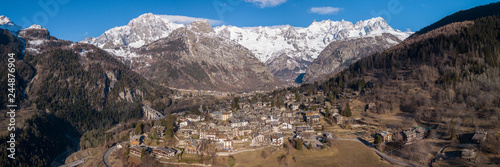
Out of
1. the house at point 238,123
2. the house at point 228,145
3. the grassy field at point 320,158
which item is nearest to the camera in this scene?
the grassy field at point 320,158

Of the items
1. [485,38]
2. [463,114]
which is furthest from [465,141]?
[485,38]

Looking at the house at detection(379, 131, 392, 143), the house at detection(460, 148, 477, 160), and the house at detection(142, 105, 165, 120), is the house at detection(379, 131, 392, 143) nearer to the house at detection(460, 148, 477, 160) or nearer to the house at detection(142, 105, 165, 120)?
the house at detection(460, 148, 477, 160)

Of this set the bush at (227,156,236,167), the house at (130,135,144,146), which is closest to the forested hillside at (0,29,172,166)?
the house at (130,135,144,146)

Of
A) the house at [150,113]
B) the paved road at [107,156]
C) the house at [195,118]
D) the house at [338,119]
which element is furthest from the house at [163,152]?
the house at [150,113]

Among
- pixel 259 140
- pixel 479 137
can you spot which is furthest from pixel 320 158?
pixel 479 137

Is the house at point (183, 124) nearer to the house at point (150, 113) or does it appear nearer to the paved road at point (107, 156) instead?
the paved road at point (107, 156)

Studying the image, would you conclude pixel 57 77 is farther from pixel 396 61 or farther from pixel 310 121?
pixel 396 61

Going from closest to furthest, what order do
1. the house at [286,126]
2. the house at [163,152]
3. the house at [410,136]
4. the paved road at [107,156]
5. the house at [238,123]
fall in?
the house at [163,152]
the house at [410,136]
the paved road at [107,156]
the house at [238,123]
the house at [286,126]

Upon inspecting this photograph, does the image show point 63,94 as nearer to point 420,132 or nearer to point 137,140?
point 137,140
